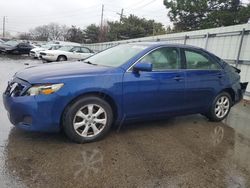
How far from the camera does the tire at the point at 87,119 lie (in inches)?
139

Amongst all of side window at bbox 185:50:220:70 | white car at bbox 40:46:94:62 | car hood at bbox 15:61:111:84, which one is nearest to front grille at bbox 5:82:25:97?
car hood at bbox 15:61:111:84

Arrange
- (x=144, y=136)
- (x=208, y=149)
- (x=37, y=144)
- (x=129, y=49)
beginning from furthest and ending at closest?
(x=129, y=49) < (x=144, y=136) < (x=208, y=149) < (x=37, y=144)

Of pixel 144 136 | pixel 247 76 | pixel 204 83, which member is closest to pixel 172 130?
pixel 144 136

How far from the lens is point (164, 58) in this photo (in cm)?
446

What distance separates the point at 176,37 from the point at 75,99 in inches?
367

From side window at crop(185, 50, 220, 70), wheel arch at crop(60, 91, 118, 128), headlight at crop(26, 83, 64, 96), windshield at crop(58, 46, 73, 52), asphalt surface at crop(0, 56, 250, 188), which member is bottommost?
asphalt surface at crop(0, 56, 250, 188)

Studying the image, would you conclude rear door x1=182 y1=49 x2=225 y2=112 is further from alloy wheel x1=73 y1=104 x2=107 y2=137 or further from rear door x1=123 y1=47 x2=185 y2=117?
alloy wheel x1=73 y1=104 x2=107 y2=137

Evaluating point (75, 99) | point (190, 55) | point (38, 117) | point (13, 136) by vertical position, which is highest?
point (190, 55)

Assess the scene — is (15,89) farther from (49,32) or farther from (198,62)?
(49,32)

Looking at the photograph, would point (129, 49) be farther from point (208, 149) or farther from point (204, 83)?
point (208, 149)

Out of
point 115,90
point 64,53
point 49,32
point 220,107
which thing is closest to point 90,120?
point 115,90

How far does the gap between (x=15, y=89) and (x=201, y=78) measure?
327cm

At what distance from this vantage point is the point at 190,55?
4.79 metres

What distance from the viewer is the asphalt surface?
2.83 metres
